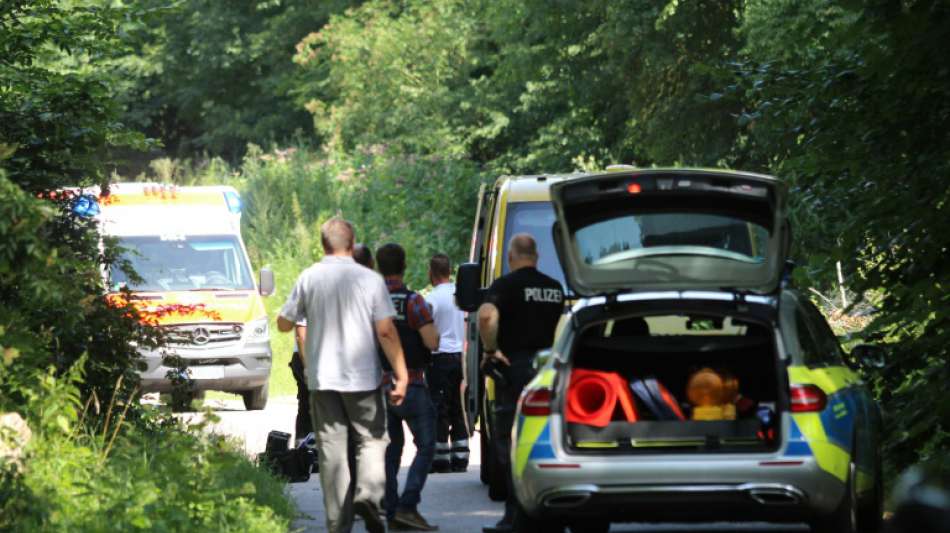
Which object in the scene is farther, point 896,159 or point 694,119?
point 694,119

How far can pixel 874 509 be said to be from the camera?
1086 centimetres

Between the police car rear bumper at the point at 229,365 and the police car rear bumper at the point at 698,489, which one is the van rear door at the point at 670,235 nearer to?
the police car rear bumper at the point at 698,489

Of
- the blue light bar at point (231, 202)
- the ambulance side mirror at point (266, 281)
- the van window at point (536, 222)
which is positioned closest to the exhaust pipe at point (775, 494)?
the van window at point (536, 222)

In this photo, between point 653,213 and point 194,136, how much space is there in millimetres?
52441

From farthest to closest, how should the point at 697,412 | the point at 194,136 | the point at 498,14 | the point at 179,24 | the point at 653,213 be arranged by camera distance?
the point at 194,136 < the point at 179,24 < the point at 498,14 < the point at 653,213 < the point at 697,412

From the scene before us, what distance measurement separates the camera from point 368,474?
436 inches

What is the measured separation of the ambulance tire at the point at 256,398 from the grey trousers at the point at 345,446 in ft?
40.3

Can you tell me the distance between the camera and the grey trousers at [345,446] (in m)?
11.1

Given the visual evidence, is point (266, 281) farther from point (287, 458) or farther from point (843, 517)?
point (843, 517)

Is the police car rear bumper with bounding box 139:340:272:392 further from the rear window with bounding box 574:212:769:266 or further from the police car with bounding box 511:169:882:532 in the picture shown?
the police car with bounding box 511:169:882:532

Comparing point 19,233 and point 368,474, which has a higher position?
point 19,233

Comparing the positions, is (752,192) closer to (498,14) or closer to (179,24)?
(498,14)

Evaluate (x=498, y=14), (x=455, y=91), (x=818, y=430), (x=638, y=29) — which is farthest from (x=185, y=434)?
(x=455, y=91)

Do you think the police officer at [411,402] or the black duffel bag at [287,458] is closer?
the police officer at [411,402]
